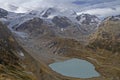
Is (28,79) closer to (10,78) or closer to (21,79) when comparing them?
(21,79)

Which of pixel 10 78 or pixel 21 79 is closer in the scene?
pixel 10 78

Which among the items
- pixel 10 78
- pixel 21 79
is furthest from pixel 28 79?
pixel 10 78

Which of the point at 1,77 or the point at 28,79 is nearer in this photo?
the point at 1,77

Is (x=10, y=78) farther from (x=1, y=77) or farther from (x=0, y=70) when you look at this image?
(x=0, y=70)

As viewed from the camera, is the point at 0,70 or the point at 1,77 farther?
the point at 0,70

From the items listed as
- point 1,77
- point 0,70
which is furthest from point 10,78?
point 0,70
